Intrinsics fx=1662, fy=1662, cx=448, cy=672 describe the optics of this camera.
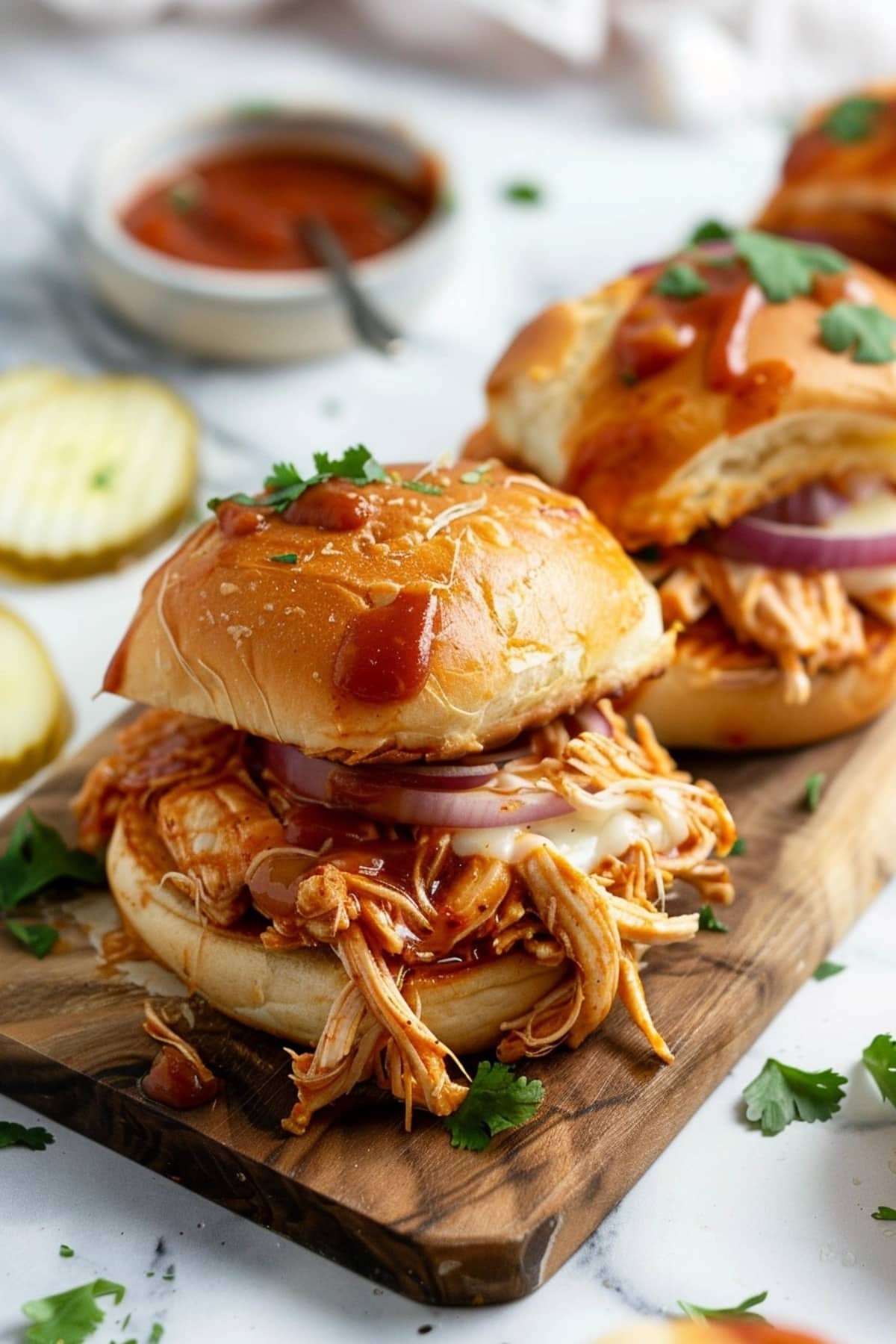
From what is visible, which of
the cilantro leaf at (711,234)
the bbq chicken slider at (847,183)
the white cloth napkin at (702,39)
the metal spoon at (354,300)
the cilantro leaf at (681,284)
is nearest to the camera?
the cilantro leaf at (681,284)

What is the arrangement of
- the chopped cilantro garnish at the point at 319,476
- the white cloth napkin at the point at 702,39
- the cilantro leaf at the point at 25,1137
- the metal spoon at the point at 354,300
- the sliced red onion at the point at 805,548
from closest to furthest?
the cilantro leaf at the point at 25,1137
the chopped cilantro garnish at the point at 319,476
the sliced red onion at the point at 805,548
the metal spoon at the point at 354,300
the white cloth napkin at the point at 702,39

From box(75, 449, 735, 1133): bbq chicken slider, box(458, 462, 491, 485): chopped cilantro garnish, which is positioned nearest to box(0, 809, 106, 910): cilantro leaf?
box(75, 449, 735, 1133): bbq chicken slider

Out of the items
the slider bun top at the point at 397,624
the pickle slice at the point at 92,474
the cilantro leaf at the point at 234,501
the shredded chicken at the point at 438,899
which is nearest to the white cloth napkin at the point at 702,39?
the pickle slice at the point at 92,474

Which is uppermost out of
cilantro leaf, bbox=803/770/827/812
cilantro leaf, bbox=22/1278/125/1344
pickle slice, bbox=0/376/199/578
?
cilantro leaf, bbox=803/770/827/812

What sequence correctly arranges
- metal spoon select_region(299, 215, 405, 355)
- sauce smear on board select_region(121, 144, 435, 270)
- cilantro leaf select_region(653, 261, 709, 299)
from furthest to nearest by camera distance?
sauce smear on board select_region(121, 144, 435, 270) → metal spoon select_region(299, 215, 405, 355) → cilantro leaf select_region(653, 261, 709, 299)

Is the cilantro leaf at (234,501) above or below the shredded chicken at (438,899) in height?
above

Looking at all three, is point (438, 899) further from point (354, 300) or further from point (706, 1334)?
point (354, 300)

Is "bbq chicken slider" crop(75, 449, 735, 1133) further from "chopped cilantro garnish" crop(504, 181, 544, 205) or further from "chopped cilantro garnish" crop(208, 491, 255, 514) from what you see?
"chopped cilantro garnish" crop(504, 181, 544, 205)

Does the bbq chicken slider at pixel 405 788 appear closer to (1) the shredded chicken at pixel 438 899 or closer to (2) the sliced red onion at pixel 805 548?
(1) the shredded chicken at pixel 438 899
